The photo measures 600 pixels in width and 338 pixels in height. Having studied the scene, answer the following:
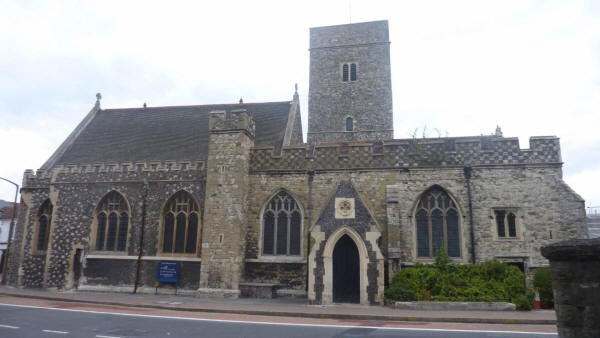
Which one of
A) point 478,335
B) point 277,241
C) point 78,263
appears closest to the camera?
point 478,335

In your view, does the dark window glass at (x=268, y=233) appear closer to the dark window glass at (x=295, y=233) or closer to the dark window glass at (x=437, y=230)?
the dark window glass at (x=295, y=233)

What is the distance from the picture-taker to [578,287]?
3.37m

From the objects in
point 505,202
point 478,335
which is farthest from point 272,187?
point 478,335

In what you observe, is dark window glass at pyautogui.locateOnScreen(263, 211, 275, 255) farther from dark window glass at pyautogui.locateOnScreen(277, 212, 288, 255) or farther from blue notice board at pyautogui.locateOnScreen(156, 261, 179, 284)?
blue notice board at pyautogui.locateOnScreen(156, 261, 179, 284)

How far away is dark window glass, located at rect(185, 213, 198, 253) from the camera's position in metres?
18.7

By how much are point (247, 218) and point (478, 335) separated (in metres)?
11.3

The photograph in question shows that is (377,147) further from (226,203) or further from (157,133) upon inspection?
(157,133)

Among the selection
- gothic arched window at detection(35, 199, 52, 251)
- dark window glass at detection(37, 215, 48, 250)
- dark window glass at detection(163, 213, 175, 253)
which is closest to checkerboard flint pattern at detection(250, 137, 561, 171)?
dark window glass at detection(163, 213, 175, 253)

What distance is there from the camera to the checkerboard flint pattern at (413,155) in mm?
16453

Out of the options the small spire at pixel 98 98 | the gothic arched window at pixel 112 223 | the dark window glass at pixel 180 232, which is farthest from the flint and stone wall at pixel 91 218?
the small spire at pixel 98 98

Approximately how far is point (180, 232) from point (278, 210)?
4.84 meters

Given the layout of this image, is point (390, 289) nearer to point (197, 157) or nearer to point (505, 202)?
point (505, 202)

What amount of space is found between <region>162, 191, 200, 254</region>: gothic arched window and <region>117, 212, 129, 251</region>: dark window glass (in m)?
2.09

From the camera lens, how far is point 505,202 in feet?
53.4
